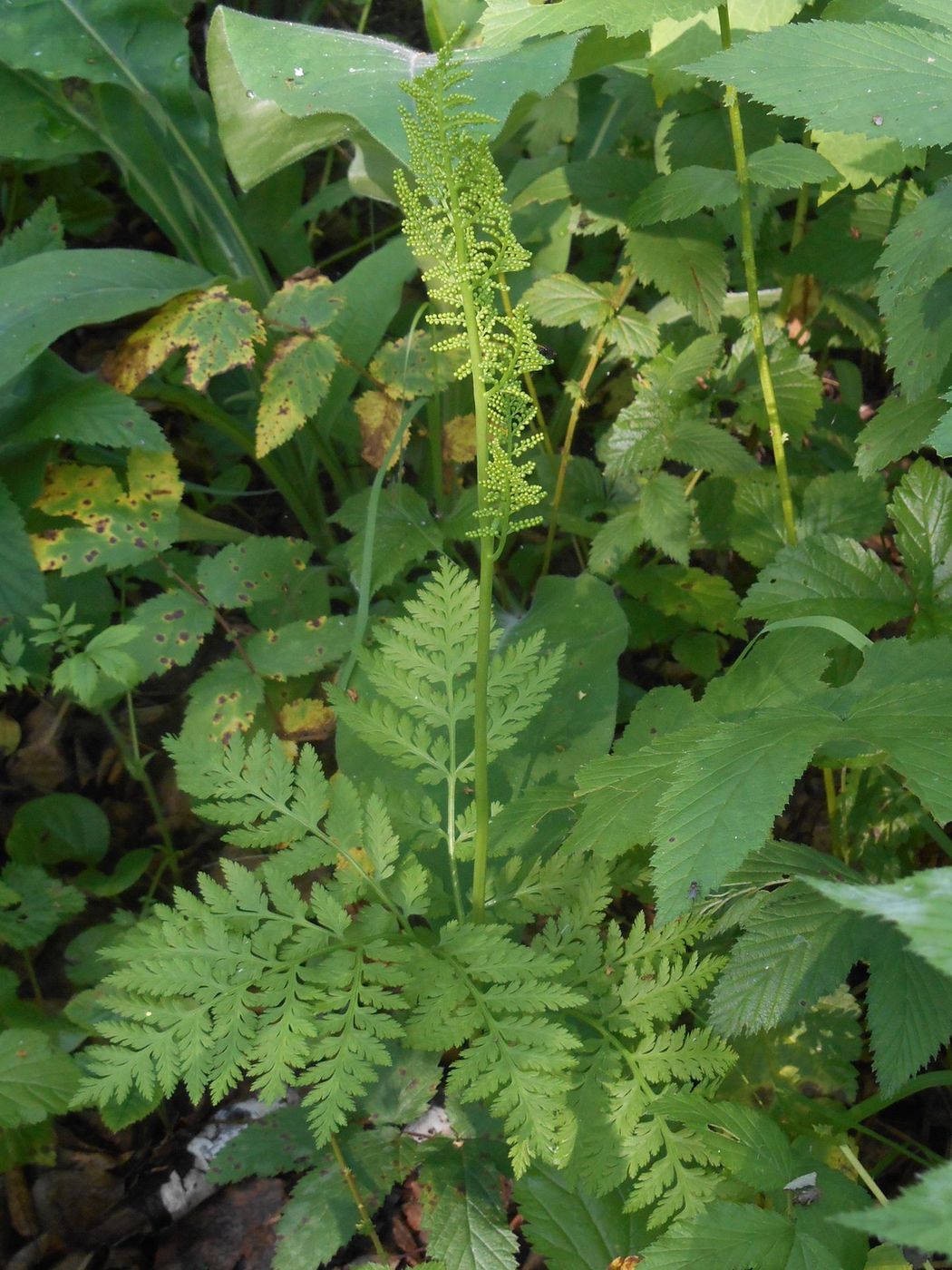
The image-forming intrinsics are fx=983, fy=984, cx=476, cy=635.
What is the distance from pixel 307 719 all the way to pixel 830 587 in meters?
1.02

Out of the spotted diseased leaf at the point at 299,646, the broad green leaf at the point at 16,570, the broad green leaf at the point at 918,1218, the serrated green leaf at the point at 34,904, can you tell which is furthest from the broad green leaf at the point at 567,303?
the broad green leaf at the point at 918,1218

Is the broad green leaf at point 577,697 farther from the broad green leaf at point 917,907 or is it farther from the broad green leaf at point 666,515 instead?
the broad green leaf at point 917,907

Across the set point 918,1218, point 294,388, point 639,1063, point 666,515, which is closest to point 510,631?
point 666,515

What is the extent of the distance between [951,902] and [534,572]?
1.74 m

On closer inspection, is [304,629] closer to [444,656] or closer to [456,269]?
[444,656]

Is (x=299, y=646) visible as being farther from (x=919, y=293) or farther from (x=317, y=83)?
(x=919, y=293)

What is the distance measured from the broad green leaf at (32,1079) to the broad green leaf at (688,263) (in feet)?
5.76

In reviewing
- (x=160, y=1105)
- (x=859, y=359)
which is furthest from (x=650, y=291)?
(x=160, y=1105)

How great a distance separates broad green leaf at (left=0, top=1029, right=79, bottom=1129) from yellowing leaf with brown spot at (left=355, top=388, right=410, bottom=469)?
1264 mm

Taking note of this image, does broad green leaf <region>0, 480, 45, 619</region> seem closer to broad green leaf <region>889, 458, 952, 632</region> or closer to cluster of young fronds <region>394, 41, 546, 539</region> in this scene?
cluster of young fronds <region>394, 41, 546, 539</region>

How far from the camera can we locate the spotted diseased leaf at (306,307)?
2.05m

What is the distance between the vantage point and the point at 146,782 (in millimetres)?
2158

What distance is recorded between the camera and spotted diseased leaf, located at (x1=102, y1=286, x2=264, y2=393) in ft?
6.47

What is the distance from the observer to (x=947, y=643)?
4.22ft
